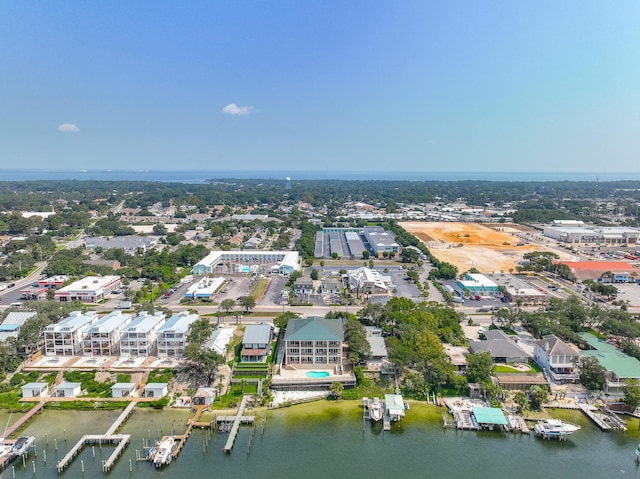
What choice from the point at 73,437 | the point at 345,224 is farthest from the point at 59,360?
the point at 345,224

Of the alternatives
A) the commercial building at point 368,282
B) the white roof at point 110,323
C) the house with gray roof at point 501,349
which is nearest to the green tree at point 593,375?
the house with gray roof at point 501,349

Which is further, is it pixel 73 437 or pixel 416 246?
pixel 416 246

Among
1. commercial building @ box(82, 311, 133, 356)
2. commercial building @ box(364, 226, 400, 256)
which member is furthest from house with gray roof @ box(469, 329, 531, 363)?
commercial building @ box(364, 226, 400, 256)

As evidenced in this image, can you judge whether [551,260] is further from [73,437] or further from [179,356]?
[73,437]

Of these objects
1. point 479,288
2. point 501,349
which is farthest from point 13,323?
point 479,288

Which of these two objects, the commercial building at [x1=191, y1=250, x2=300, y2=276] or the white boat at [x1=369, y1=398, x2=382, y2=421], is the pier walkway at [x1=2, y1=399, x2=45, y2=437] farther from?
the commercial building at [x1=191, y1=250, x2=300, y2=276]

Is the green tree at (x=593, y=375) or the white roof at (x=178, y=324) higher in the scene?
the white roof at (x=178, y=324)

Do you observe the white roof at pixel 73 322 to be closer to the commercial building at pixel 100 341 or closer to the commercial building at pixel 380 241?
the commercial building at pixel 100 341
